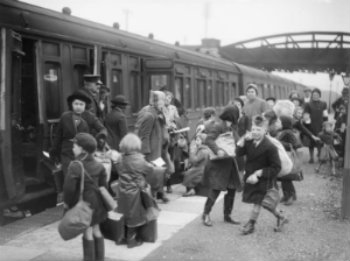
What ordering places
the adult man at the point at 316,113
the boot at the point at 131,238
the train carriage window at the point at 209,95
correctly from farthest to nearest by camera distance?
1. the train carriage window at the point at 209,95
2. the adult man at the point at 316,113
3. the boot at the point at 131,238

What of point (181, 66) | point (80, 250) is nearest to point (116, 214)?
point (80, 250)

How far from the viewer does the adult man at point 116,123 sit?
23.3ft

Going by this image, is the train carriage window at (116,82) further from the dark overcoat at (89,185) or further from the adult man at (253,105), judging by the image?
the dark overcoat at (89,185)

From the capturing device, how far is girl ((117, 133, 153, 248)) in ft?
17.7

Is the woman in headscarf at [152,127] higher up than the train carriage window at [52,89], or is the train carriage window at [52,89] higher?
the train carriage window at [52,89]

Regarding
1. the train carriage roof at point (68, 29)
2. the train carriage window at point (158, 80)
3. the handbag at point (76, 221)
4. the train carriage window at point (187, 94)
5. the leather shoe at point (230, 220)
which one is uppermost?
the train carriage roof at point (68, 29)

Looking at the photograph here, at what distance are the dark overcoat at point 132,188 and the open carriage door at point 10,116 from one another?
1.59 metres

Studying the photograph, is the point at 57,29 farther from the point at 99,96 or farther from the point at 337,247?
the point at 337,247

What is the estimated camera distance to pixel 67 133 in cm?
607

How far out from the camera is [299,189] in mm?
9156

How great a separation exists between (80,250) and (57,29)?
12.1 ft

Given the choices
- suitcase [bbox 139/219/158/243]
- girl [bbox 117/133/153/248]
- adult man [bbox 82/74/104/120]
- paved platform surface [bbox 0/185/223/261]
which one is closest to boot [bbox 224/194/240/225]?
paved platform surface [bbox 0/185/223/261]

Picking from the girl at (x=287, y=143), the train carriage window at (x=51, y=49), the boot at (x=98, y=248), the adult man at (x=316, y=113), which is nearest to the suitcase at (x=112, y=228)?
the boot at (x=98, y=248)

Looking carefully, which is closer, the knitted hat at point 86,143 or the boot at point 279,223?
the knitted hat at point 86,143
